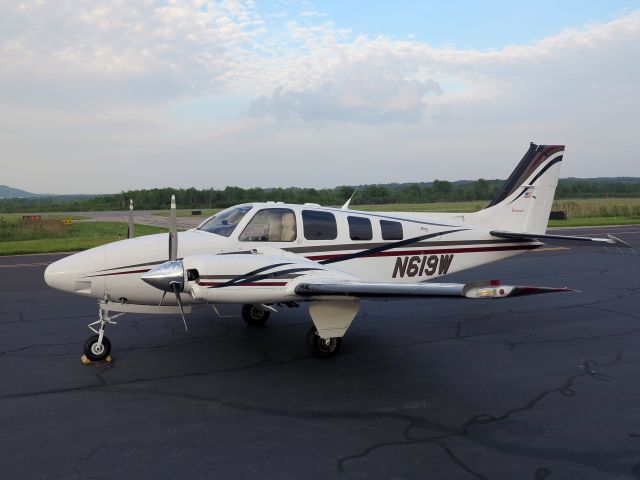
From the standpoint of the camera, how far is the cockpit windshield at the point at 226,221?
8.88 metres

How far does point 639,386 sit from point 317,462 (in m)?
4.73

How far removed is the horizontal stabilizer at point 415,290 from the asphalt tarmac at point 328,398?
1262 mm

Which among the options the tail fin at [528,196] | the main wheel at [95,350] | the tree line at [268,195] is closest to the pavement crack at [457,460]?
the main wheel at [95,350]

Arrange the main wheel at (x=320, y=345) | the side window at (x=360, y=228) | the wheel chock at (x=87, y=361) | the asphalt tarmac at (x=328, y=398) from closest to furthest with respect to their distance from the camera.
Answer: the asphalt tarmac at (x=328, y=398), the wheel chock at (x=87, y=361), the main wheel at (x=320, y=345), the side window at (x=360, y=228)

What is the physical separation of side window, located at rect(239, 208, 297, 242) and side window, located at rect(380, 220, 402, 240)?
1845mm

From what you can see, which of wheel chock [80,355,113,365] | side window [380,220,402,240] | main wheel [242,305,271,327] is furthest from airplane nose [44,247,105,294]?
side window [380,220,402,240]

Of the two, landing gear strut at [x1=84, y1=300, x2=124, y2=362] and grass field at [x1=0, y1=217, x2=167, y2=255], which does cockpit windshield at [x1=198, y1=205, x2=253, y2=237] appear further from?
grass field at [x1=0, y1=217, x2=167, y2=255]

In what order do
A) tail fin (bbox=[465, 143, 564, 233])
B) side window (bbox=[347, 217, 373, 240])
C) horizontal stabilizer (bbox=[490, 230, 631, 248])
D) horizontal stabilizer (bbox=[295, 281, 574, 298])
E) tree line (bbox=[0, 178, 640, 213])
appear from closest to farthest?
horizontal stabilizer (bbox=[295, 281, 574, 298]) < side window (bbox=[347, 217, 373, 240]) < horizontal stabilizer (bbox=[490, 230, 631, 248]) < tail fin (bbox=[465, 143, 564, 233]) < tree line (bbox=[0, 178, 640, 213])

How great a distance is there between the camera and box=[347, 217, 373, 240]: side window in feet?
31.9

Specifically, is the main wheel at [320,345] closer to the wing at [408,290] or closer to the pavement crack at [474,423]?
the wing at [408,290]

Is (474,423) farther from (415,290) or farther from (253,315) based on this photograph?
(253,315)

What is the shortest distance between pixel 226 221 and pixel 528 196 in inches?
284

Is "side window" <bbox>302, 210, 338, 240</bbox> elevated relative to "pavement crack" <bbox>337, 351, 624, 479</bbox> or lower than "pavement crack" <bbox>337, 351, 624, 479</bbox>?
elevated

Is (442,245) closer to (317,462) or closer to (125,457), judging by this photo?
(317,462)
